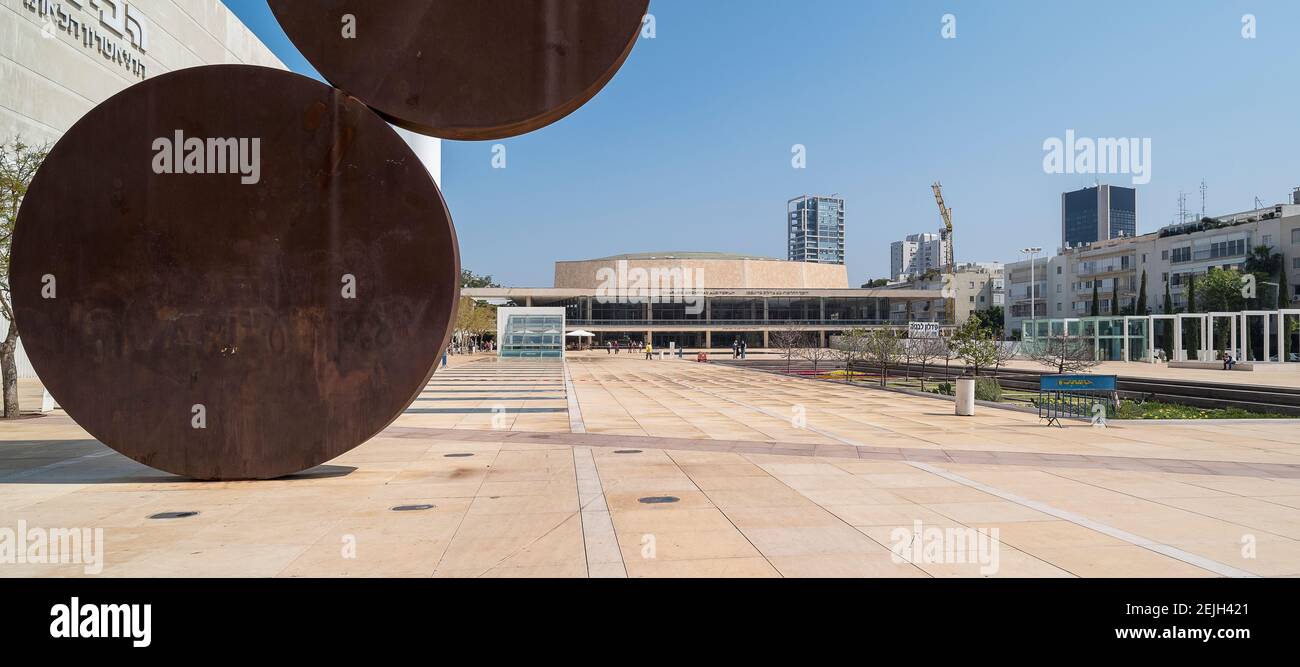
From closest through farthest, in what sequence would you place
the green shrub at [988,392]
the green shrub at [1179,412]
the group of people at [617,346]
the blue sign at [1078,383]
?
the blue sign at [1078,383] < the green shrub at [1179,412] < the green shrub at [988,392] < the group of people at [617,346]

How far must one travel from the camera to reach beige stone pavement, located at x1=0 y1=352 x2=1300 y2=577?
5.75m

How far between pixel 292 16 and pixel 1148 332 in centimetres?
5664

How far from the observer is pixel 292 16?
7.99 metres

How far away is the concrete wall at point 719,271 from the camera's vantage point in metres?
95.7

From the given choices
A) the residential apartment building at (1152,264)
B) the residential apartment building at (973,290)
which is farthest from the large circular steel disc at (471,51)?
the residential apartment building at (973,290)

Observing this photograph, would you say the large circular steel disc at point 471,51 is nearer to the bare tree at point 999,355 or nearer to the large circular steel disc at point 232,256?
the large circular steel disc at point 232,256

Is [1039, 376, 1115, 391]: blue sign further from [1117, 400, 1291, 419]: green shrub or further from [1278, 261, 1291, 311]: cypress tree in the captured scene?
[1278, 261, 1291, 311]: cypress tree

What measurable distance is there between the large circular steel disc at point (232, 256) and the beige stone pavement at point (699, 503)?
1282mm

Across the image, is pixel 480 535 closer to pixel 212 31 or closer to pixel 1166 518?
pixel 1166 518

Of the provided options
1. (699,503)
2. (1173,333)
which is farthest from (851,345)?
(1173,333)

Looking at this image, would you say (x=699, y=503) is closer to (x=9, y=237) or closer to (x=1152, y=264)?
(x=9, y=237)

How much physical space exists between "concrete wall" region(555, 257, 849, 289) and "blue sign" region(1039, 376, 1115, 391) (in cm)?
7988

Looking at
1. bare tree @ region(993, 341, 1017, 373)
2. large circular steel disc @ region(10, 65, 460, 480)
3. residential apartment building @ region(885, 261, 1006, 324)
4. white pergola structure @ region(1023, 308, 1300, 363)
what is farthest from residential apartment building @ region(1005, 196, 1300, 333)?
large circular steel disc @ region(10, 65, 460, 480)
